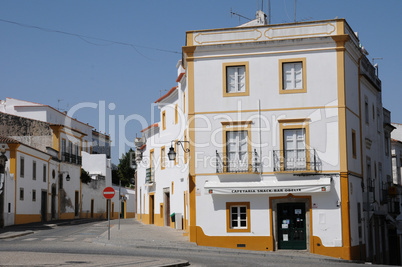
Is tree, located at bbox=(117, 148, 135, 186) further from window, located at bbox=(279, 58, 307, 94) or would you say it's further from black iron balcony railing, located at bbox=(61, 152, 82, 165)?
window, located at bbox=(279, 58, 307, 94)

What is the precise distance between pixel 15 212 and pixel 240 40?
72.6 ft

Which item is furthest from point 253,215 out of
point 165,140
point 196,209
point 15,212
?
point 15,212

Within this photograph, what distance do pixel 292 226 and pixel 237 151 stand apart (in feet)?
13.5

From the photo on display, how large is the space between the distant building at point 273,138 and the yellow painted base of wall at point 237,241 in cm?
4

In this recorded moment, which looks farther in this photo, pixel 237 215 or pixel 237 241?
pixel 237 215

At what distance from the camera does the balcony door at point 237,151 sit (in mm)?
27547

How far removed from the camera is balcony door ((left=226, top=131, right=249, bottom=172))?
27.5m

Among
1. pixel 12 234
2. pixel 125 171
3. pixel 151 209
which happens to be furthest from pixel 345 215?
pixel 125 171

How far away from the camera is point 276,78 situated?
91.1 ft

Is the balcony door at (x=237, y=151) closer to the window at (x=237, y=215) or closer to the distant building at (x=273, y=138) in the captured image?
the distant building at (x=273, y=138)

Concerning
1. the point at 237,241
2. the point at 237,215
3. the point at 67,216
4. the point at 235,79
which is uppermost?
the point at 235,79

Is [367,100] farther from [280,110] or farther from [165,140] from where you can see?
[165,140]

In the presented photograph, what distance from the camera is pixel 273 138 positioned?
1089 inches

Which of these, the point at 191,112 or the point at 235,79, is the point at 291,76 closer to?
the point at 235,79
